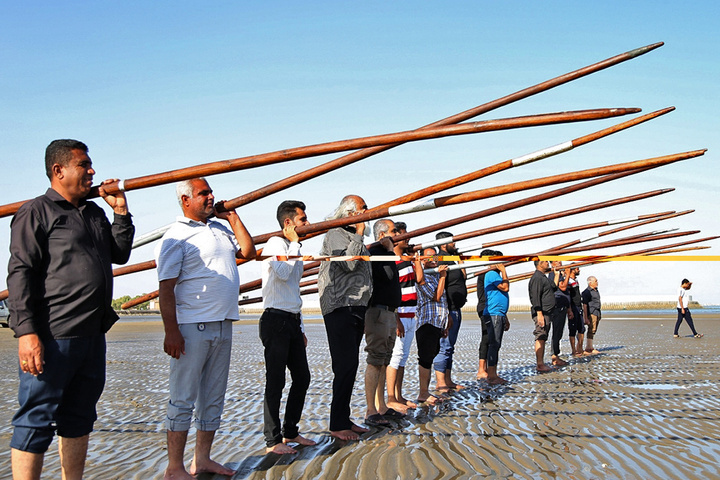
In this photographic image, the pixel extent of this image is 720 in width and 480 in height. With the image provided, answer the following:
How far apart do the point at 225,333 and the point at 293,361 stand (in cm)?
87

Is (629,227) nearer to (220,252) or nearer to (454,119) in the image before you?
(454,119)

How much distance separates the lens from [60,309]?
10.1ft

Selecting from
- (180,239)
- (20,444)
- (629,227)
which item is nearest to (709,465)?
(180,239)

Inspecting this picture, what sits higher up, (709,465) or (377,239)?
(377,239)

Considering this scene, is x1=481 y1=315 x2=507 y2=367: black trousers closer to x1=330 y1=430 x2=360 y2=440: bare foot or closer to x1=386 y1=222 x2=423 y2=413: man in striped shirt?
x1=386 y1=222 x2=423 y2=413: man in striped shirt

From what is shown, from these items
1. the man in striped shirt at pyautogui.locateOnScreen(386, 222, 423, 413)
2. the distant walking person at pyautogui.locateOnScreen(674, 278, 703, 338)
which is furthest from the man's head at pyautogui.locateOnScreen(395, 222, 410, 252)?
the distant walking person at pyautogui.locateOnScreen(674, 278, 703, 338)

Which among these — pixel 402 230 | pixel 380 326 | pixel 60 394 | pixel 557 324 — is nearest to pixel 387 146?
pixel 380 326

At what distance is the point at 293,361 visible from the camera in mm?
4672

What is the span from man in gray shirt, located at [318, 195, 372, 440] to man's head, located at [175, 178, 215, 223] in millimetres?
1261

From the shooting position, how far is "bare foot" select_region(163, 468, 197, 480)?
3.67m

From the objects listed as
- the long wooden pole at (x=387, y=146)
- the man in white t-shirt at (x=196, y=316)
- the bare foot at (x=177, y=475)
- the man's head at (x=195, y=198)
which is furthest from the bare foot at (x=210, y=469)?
the long wooden pole at (x=387, y=146)

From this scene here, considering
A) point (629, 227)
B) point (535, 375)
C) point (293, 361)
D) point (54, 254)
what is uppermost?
point (629, 227)

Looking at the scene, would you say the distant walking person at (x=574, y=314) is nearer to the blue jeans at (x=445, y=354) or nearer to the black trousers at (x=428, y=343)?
the blue jeans at (x=445, y=354)

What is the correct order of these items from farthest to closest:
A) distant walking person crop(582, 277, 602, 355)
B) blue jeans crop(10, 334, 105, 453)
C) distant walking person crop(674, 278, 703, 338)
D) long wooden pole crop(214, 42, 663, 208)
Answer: distant walking person crop(674, 278, 703, 338), distant walking person crop(582, 277, 602, 355), long wooden pole crop(214, 42, 663, 208), blue jeans crop(10, 334, 105, 453)
